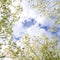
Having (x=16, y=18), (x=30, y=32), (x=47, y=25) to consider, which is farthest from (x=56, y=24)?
(x=16, y=18)

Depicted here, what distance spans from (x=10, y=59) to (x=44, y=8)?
64 cm

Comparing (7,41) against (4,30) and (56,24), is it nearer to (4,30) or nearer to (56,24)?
(4,30)

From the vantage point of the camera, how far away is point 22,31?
2.34 meters

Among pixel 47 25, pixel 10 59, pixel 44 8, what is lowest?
pixel 10 59

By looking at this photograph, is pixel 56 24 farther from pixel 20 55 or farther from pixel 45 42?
pixel 20 55

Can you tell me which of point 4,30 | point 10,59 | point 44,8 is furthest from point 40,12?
point 10,59

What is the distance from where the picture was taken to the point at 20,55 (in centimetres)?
230

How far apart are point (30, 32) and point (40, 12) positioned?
24cm

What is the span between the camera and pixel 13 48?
2.32m

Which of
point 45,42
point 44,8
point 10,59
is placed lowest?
point 10,59

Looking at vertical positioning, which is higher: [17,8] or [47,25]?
[17,8]

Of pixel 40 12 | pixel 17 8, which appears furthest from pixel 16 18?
pixel 40 12

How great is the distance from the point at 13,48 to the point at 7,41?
0.10 meters

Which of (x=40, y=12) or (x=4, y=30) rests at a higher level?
(x=40, y=12)
